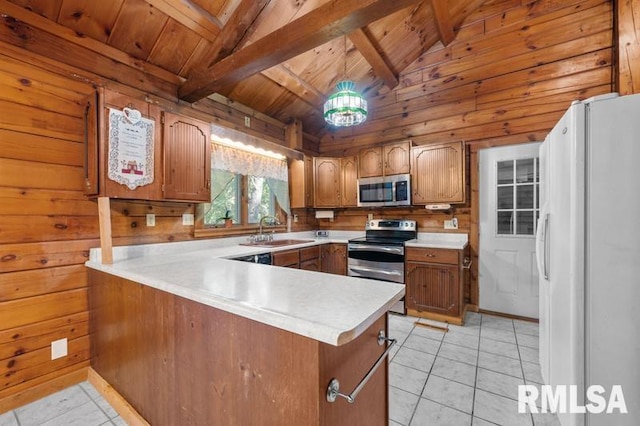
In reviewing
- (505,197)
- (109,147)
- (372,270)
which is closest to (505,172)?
(505,197)

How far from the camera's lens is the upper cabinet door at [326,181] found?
414 cm

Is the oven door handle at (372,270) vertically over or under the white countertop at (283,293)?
under

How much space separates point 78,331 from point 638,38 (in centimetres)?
526

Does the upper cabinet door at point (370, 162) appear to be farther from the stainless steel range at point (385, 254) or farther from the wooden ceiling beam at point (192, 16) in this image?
the wooden ceiling beam at point (192, 16)

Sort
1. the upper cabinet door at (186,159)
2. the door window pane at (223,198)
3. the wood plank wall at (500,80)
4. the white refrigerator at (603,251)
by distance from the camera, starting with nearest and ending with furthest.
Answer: the white refrigerator at (603,251), the upper cabinet door at (186,159), the wood plank wall at (500,80), the door window pane at (223,198)

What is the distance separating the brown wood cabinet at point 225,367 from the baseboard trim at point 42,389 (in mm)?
531

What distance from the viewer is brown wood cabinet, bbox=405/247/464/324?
3.01 meters

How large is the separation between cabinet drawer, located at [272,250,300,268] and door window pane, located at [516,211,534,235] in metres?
2.64

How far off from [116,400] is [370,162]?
3.52 metres

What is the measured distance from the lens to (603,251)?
1.20 metres

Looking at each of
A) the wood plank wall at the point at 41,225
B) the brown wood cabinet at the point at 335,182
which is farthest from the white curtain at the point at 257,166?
the wood plank wall at the point at 41,225

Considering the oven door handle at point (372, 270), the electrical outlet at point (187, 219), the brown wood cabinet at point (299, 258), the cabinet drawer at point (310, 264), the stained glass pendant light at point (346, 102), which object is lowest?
the oven door handle at point (372, 270)

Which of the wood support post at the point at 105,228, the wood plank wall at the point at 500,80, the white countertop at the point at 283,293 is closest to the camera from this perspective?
the white countertop at the point at 283,293

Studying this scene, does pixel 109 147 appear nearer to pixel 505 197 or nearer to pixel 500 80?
pixel 505 197
